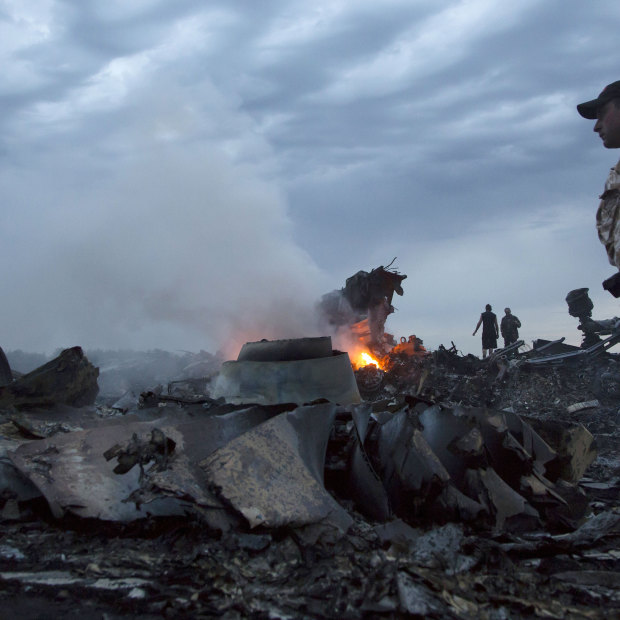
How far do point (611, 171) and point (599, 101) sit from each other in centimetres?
58

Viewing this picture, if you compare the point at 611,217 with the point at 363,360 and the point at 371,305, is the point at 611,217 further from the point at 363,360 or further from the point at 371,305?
the point at 371,305

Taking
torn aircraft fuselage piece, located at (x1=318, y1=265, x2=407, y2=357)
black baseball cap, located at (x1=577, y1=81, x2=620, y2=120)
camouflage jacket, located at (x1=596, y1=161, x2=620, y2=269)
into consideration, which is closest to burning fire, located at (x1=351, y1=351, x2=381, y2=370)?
torn aircraft fuselage piece, located at (x1=318, y1=265, x2=407, y2=357)

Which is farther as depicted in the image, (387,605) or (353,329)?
(353,329)

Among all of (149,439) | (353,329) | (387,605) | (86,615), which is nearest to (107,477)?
(149,439)

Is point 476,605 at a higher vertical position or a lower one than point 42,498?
lower

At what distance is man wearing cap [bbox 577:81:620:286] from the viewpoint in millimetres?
3934

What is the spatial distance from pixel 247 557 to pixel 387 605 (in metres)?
0.89

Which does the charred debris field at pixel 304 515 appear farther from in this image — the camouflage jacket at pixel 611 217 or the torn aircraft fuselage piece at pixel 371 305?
the torn aircraft fuselage piece at pixel 371 305

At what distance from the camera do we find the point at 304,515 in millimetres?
3211

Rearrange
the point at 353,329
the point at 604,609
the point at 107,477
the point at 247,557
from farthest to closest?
1. the point at 353,329
2. the point at 107,477
3. the point at 247,557
4. the point at 604,609

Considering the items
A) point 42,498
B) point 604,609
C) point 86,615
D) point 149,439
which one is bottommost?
point 604,609

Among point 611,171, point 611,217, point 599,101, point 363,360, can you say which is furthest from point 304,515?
point 363,360

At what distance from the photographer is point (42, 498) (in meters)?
3.61

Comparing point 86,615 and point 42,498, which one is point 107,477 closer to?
point 42,498
